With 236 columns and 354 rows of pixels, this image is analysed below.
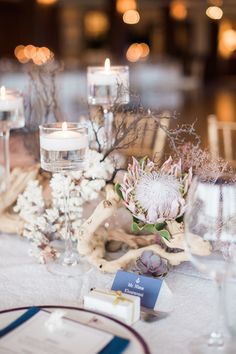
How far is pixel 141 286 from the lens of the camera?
1297mm

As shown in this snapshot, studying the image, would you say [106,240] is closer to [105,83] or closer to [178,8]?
[105,83]

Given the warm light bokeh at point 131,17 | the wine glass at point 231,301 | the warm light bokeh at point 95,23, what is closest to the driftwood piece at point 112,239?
the wine glass at point 231,301

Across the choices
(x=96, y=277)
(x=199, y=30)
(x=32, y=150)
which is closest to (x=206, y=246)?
(x=96, y=277)

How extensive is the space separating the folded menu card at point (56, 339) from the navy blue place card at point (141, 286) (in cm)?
22

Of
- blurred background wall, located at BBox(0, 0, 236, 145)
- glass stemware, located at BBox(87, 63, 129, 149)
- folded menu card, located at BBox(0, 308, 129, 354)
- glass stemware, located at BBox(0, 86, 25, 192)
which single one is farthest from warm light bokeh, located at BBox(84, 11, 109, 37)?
folded menu card, located at BBox(0, 308, 129, 354)

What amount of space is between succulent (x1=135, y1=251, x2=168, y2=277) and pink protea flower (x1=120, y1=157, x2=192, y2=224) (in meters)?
0.09

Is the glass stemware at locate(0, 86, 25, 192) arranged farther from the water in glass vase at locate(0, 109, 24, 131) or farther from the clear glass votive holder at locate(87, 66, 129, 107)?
the clear glass votive holder at locate(87, 66, 129, 107)

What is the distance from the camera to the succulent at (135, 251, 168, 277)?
140 centimetres

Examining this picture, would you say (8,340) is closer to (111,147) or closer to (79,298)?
(79,298)

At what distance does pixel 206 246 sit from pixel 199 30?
1500cm

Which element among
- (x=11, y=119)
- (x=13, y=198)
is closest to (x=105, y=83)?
(x=11, y=119)

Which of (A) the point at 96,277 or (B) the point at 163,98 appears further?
(B) the point at 163,98

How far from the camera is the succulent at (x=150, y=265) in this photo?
1400 millimetres

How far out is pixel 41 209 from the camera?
1.62 m
